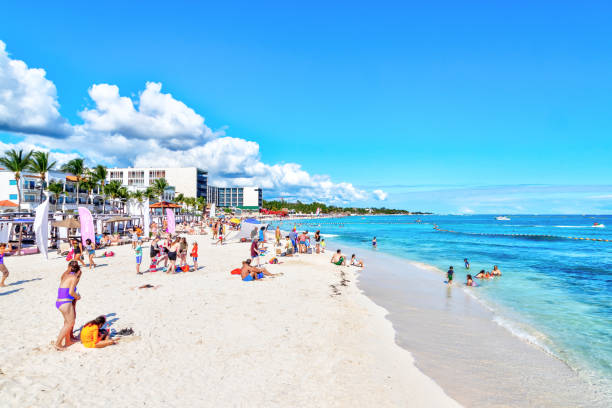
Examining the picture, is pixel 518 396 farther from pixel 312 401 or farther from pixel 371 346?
pixel 312 401

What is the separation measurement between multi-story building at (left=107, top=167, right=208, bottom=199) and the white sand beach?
4723 inches

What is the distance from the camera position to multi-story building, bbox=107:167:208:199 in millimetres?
122062

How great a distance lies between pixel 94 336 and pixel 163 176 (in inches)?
5074

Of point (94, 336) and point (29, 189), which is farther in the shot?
point (29, 189)

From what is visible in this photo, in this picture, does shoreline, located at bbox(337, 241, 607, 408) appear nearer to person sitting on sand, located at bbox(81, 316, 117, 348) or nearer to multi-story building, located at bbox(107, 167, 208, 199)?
person sitting on sand, located at bbox(81, 316, 117, 348)

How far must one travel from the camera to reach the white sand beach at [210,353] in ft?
16.9

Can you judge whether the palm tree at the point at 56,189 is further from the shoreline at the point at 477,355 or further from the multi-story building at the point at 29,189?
the shoreline at the point at 477,355

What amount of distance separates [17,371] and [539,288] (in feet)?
63.3

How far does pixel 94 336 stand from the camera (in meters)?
6.54

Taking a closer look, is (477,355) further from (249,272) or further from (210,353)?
(249,272)

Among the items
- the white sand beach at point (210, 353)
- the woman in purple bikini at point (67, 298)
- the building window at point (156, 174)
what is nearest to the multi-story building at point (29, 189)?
the white sand beach at point (210, 353)

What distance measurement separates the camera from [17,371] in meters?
5.52

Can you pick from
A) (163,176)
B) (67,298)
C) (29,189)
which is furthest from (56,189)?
(163,176)

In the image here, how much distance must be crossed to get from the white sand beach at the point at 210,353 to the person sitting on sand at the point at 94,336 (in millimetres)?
145
